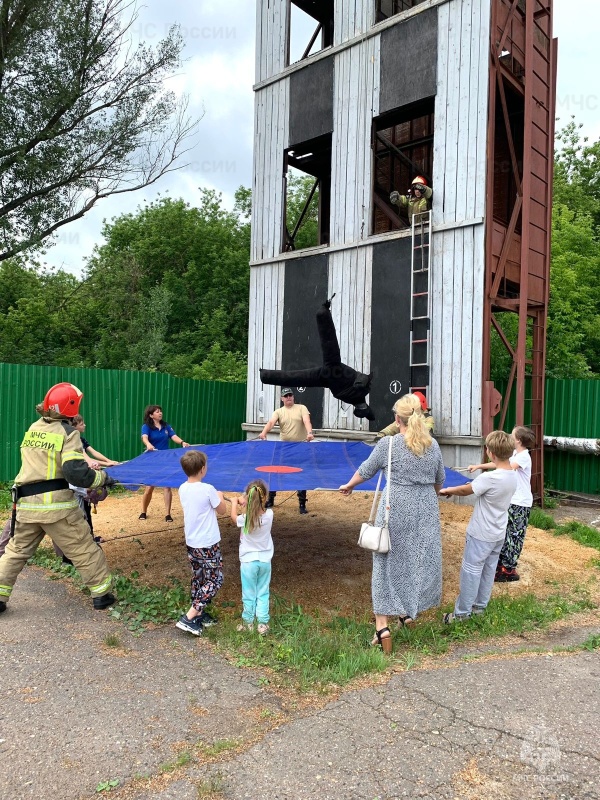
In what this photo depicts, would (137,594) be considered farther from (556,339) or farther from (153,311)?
(153,311)

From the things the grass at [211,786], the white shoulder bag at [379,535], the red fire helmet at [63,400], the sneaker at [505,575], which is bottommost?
the sneaker at [505,575]

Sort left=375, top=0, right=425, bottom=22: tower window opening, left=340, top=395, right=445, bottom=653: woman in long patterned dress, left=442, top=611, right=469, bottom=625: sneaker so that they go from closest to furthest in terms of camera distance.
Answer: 1. left=340, top=395, right=445, bottom=653: woman in long patterned dress
2. left=442, top=611, right=469, bottom=625: sneaker
3. left=375, top=0, right=425, bottom=22: tower window opening

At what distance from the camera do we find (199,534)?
471 cm

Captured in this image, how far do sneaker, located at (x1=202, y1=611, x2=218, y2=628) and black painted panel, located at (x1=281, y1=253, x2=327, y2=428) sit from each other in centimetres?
713

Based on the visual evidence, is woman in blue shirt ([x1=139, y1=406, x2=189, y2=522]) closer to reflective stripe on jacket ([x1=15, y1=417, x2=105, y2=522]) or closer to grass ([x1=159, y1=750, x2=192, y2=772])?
reflective stripe on jacket ([x1=15, y1=417, x2=105, y2=522])

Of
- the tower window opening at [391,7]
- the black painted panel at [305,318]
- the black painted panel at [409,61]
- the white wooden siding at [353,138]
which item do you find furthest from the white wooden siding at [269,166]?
the tower window opening at [391,7]

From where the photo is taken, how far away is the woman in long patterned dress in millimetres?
4375

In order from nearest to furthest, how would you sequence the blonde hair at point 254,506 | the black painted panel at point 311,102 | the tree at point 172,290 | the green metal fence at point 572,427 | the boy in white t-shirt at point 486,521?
the blonde hair at point 254,506 < the boy in white t-shirt at point 486,521 < the green metal fence at point 572,427 < the black painted panel at point 311,102 < the tree at point 172,290

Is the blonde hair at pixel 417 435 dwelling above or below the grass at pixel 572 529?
above

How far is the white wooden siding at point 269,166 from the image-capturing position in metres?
12.9

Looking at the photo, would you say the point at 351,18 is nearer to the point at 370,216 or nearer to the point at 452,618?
the point at 370,216

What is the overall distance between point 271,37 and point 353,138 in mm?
3620

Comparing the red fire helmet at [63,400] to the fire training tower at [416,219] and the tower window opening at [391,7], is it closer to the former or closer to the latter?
the fire training tower at [416,219]

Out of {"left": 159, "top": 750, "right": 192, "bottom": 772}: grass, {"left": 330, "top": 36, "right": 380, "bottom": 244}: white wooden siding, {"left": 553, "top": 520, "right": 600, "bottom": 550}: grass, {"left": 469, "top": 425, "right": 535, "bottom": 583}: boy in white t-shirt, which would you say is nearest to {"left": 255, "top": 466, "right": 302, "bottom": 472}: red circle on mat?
{"left": 469, "top": 425, "right": 535, "bottom": 583}: boy in white t-shirt
